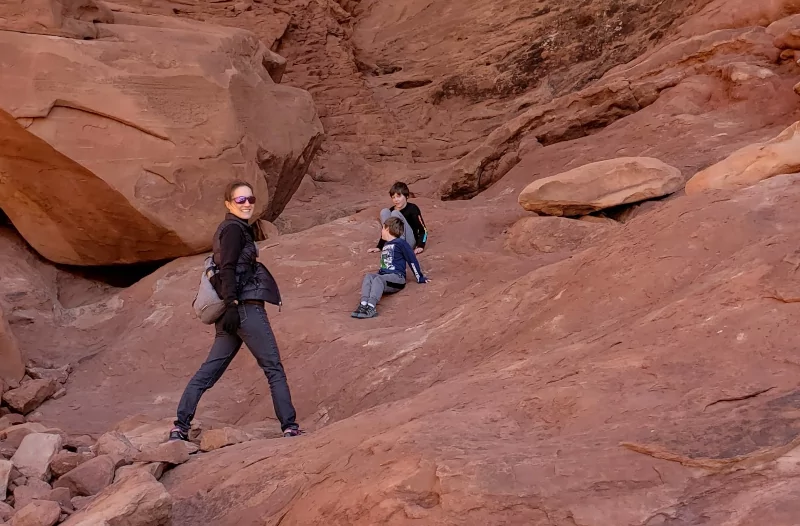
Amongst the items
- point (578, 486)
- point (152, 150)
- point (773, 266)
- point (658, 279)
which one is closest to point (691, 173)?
point (658, 279)

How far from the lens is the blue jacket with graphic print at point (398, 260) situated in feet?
21.1

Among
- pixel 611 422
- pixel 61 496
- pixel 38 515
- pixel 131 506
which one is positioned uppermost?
pixel 611 422

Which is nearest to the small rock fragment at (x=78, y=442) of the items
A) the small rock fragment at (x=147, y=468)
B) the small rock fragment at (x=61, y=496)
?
the small rock fragment at (x=147, y=468)

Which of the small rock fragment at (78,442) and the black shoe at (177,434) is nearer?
the black shoe at (177,434)

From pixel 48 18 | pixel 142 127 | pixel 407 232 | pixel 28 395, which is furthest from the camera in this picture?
pixel 142 127

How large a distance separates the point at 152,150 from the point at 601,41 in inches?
Result: 349

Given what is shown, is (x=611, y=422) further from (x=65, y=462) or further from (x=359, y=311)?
(x=359, y=311)

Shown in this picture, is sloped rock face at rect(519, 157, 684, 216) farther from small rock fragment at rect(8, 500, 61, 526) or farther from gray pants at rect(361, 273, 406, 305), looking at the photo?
small rock fragment at rect(8, 500, 61, 526)

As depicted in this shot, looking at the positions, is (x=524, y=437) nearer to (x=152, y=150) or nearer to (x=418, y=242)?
(x=418, y=242)

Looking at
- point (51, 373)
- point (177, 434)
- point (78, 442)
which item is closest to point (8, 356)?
point (51, 373)

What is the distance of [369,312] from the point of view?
6004 mm

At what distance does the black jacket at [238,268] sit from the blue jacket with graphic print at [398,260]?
97.8 inches

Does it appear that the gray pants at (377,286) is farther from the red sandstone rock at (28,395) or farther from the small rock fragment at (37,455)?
the small rock fragment at (37,455)

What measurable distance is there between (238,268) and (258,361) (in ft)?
1.61
